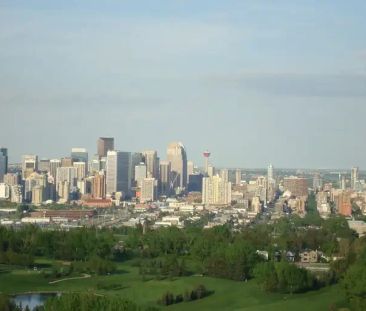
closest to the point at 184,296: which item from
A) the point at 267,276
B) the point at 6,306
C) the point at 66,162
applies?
the point at 267,276

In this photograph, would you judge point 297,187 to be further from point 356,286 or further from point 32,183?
point 356,286

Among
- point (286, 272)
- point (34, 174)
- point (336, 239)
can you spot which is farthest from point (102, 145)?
point (286, 272)

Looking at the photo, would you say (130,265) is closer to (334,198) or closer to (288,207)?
(288,207)

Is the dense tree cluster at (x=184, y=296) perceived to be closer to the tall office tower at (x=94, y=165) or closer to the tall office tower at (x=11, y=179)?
the tall office tower at (x=11, y=179)

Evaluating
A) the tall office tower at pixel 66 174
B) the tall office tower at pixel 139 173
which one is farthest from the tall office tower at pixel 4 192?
the tall office tower at pixel 139 173

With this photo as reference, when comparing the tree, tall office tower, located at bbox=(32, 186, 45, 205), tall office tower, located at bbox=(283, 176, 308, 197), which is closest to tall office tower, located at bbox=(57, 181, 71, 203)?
tall office tower, located at bbox=(32, 186, 45, 205)
